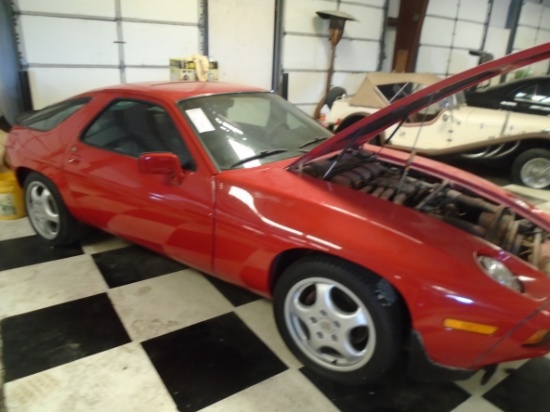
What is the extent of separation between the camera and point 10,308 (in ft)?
6.91

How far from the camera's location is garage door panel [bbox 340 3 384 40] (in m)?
8.34

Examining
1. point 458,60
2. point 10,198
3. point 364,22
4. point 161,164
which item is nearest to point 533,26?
point 458,60

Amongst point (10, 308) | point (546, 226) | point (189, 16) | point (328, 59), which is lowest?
point (10, 308)

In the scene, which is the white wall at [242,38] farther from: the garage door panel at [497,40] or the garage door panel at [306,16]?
the garage door panel at [497,40]

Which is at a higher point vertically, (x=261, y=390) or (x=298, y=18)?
(x=298, y=18)

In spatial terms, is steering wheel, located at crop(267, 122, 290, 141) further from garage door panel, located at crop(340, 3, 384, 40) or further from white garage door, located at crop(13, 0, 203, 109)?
garage door panel, located at crop(340, 3, 384, 40)

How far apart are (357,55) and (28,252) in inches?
309

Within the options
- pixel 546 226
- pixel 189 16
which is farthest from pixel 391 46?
pixel 546 226

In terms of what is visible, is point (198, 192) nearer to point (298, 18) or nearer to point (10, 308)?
point (10, 308)

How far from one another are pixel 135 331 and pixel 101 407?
446 mm

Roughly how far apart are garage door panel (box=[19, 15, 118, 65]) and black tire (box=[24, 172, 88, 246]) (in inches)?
130

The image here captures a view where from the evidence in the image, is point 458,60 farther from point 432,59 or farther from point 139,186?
point 139,186

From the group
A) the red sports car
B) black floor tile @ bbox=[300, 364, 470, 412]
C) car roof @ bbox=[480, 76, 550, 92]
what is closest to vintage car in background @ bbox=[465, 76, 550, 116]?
car roof @ bbox=[480, 76, 550, 92]

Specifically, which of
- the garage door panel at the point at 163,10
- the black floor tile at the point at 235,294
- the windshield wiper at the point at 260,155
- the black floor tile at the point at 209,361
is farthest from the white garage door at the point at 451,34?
→ the black floor tile at the point at 209,361
